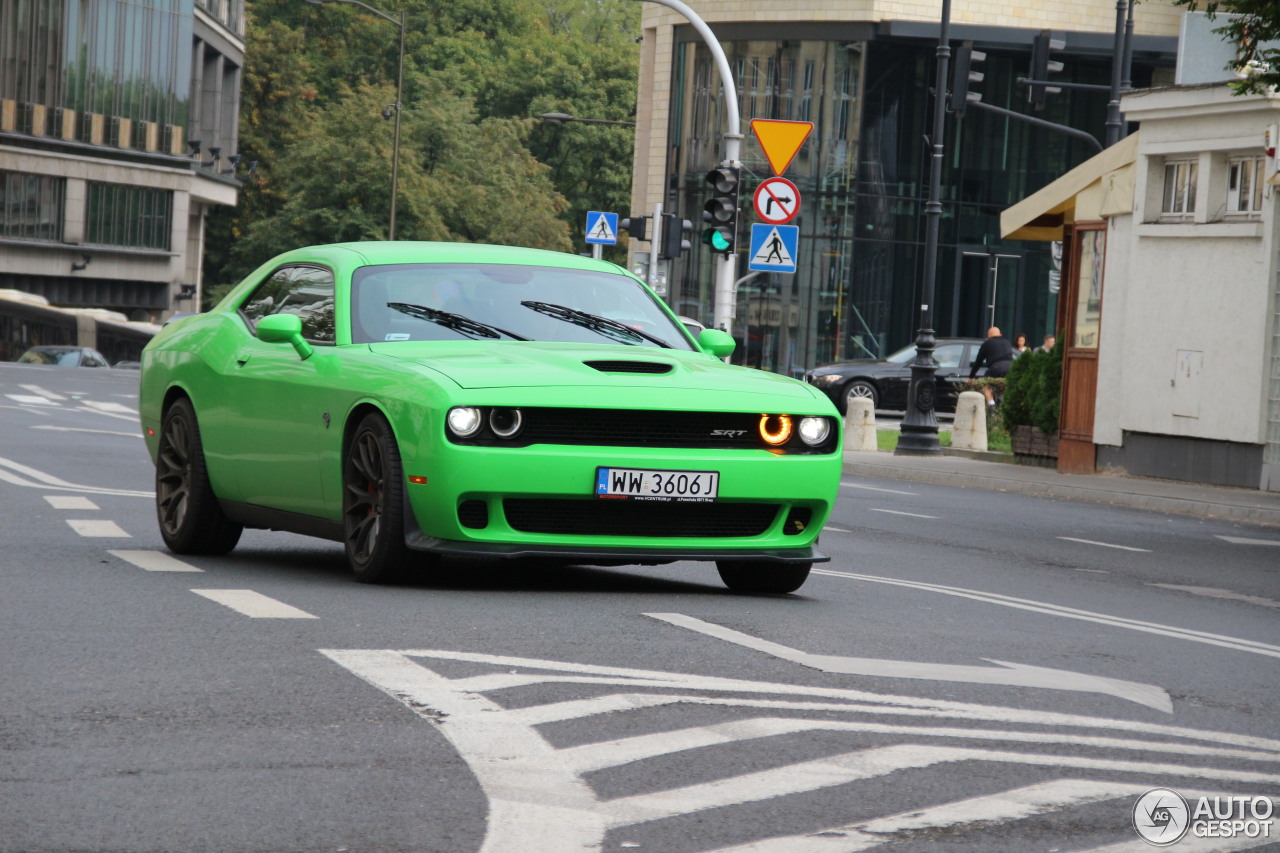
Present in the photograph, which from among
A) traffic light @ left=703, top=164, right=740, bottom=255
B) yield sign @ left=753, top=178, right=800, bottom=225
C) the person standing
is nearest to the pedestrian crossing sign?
yield sign @ left=753, top=178, right=800, bottom=225

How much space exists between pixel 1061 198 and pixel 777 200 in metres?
3.45

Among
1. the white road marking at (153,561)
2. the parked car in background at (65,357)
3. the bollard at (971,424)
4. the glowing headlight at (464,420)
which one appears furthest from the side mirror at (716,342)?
the parked car in background at (65,357)

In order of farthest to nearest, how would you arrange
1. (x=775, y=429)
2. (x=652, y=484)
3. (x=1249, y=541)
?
1. (x=1249, y=541)
2. (x=775, y=429)
3. (x=652, y=484)

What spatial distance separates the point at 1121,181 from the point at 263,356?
16.7 m

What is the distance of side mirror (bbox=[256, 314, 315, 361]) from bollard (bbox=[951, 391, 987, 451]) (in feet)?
66.3

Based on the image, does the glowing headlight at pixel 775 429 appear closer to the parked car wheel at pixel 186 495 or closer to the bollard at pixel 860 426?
the parked car wheel at pixel 186 495

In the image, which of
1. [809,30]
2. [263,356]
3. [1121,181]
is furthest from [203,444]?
[809,30]

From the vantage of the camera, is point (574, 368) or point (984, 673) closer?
point (984, 673)

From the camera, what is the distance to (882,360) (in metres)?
39.8

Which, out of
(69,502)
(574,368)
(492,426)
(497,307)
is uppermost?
(497,307)

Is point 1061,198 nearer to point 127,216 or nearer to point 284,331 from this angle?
point 284,331

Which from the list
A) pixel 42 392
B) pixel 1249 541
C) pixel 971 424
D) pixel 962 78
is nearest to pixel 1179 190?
pixel 971 424

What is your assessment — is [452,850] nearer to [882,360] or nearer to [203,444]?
[203,444]

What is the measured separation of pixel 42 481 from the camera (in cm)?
1545
